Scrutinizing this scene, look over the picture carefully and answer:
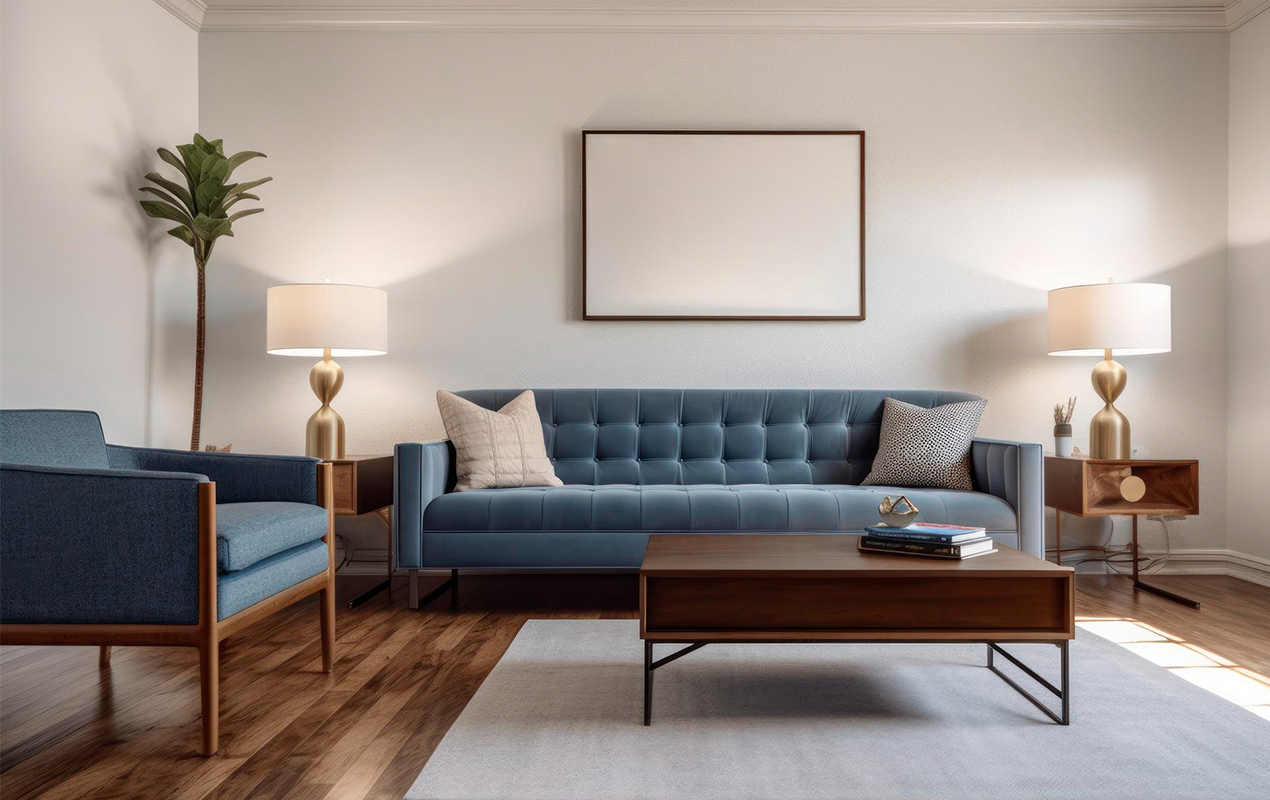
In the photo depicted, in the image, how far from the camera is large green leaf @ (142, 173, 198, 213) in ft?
10.7

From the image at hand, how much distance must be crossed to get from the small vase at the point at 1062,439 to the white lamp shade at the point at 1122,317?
1.20 ft

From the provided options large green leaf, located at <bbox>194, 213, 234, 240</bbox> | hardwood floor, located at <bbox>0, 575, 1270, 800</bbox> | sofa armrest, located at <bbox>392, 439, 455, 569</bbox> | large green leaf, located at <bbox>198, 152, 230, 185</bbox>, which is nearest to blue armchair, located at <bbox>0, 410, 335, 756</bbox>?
hardwood floor, located at <bbox>0, 575, 1270, 800</bbox>

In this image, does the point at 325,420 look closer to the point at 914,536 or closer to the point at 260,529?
the point at 260,529

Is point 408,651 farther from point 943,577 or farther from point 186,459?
point 943,577

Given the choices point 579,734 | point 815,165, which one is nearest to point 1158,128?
point 815,165

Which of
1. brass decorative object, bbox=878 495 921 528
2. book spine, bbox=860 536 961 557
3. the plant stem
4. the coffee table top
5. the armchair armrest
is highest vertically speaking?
the plant stem

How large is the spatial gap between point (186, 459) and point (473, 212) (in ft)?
6.21

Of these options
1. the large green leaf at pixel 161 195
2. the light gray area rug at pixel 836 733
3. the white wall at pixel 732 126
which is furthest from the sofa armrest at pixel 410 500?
the large green leaf at pixel 161 195

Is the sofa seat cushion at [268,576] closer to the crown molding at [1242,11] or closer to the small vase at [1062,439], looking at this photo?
the small vase at [1062,439]

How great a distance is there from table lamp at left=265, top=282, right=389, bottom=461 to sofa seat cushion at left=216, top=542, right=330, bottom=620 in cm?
118

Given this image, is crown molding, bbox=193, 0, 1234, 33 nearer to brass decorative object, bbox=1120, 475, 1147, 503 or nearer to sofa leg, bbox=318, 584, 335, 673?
brass decorative object, bbox=1120, 475, 1147, 503

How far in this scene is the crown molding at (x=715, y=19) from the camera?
376 centimetres

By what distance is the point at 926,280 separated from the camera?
12.4ft

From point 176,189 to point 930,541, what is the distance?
10.7 ft
